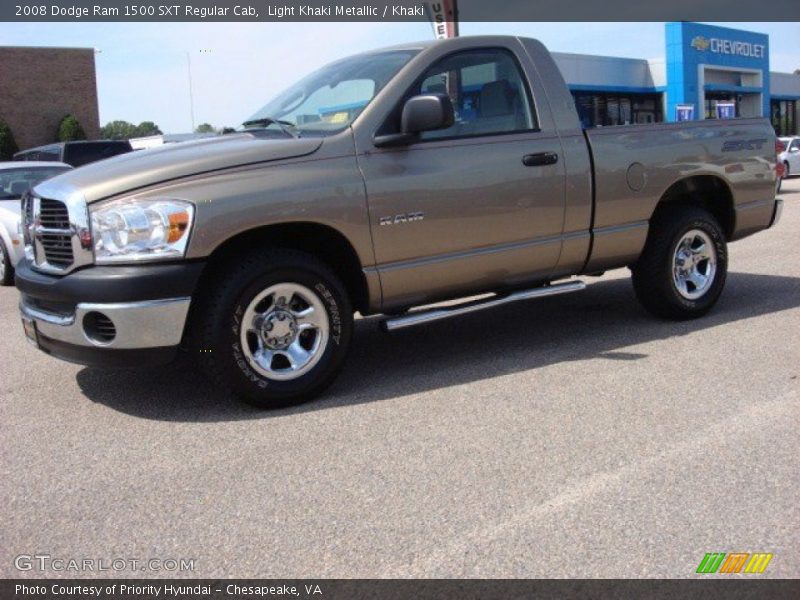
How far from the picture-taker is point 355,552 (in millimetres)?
3070

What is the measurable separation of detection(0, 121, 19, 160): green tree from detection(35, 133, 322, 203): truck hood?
112 feet

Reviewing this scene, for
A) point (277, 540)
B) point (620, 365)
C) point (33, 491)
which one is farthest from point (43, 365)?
point (620, 365)

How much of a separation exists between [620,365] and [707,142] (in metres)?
2.07

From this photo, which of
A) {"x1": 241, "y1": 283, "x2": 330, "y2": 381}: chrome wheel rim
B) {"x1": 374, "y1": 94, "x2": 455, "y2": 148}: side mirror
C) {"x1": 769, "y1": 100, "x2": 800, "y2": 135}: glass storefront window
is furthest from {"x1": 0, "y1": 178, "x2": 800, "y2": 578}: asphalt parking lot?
{"x1": 769, "y1": 100, "x2": 800, "y2": 135}: glass storefront window

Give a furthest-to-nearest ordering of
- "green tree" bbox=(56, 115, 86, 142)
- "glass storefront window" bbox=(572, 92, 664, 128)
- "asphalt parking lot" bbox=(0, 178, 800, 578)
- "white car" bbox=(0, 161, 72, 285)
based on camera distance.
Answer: "green tree" bbox=(56, 115, 86, 142), "white car" bbox=(0, 161, 72, 285), "glass storefront window" bbox=(572, 92, 664, 128), "asphalt parking lot" bbox=(0, 178, 800, 578)

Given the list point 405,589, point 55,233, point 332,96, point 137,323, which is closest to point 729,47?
point 332,96

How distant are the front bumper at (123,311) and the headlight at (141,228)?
76 mm

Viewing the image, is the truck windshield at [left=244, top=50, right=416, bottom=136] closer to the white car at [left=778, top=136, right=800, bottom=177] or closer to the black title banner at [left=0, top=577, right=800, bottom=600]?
the black title banner at [left=0, top=577, right=800, bottom=600]

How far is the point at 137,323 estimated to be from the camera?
431cm

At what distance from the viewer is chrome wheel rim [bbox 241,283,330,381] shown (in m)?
4.63

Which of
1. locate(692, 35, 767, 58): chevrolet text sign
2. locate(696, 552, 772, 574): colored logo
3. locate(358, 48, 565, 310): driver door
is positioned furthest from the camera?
locate(692, 35, 767, 58): chevrolet text sign

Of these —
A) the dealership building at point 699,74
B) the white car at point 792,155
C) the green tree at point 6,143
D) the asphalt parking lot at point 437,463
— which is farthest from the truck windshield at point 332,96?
the green tree at point 6,143

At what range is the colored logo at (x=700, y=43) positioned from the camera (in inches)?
1468

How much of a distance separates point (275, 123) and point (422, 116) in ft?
3.64
